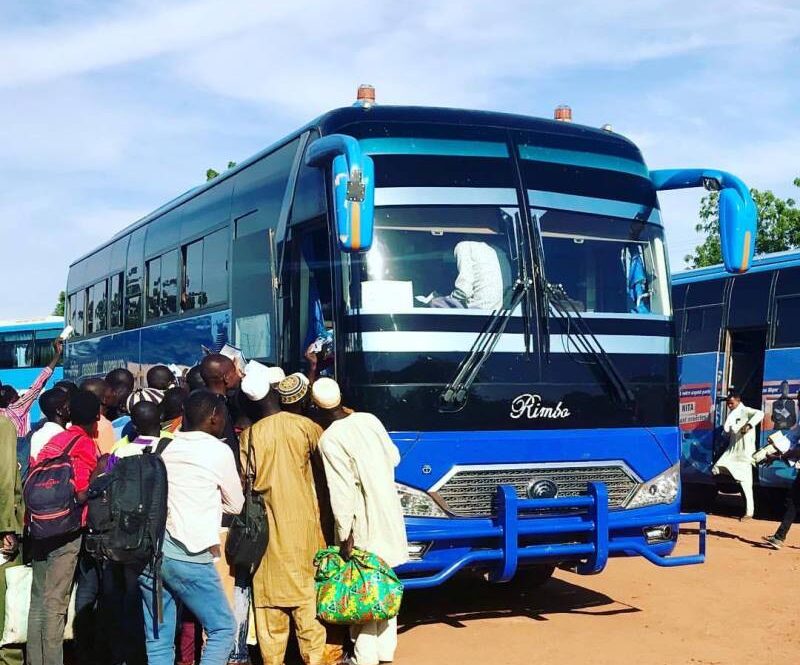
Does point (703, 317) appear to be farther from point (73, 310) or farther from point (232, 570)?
point (232, 570)

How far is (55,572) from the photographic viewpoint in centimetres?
560

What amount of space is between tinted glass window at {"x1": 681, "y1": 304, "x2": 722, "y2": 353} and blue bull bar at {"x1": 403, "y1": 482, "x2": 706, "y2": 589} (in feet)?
28.0

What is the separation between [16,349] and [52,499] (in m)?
26.1

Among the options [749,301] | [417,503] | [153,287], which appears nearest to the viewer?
[417,503]

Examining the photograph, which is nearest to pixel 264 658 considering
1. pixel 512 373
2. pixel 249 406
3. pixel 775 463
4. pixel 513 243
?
pixel 249 406

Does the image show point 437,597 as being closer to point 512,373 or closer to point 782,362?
point 512,373

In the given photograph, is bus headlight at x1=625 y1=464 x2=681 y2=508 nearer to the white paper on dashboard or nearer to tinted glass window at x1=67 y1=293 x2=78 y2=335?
the white paper on dashboard

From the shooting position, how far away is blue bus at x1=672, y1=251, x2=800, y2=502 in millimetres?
13656

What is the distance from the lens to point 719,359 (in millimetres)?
14977

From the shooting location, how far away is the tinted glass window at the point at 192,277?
9.57 m

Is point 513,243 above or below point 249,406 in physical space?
above

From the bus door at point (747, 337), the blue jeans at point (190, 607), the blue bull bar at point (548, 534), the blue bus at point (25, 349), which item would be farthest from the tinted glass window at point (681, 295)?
the blue bus at point (25, 349)

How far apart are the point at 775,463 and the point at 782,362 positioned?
1.34 m

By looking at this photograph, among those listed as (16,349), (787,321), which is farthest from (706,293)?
(16,349)
